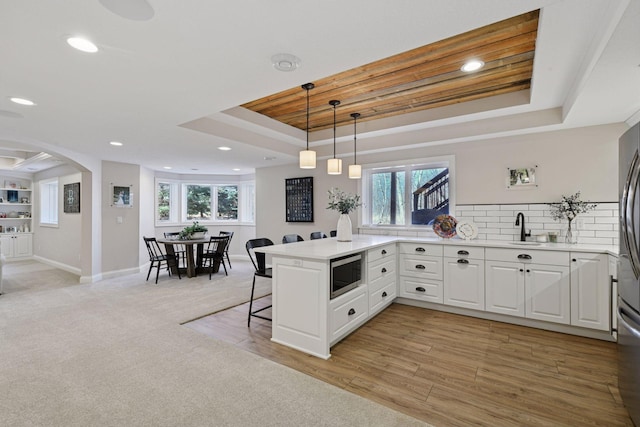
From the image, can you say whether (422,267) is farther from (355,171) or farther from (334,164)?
(334,164)

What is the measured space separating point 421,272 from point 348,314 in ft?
4.62

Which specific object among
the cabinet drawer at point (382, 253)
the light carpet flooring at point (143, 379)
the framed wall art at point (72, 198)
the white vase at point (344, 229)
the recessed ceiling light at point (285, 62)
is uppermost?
the recessed ceiling light at point (285, 62)

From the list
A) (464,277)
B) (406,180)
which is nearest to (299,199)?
(406,180)

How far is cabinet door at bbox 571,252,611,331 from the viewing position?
9.41 ft

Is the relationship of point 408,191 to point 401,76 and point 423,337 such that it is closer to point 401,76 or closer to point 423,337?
point 401,76

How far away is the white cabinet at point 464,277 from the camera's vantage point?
3.45 meters

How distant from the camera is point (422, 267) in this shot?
3805 mm

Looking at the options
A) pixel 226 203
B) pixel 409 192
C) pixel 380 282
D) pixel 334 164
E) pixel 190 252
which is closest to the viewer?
pixel 380 282

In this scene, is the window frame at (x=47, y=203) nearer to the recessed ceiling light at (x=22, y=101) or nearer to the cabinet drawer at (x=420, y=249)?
the recessed ceiling light at (x=22, y=101)

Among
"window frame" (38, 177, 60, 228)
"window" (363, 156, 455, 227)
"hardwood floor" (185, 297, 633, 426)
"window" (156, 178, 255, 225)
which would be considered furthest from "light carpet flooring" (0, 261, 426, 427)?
"window frame" (38, 177, 60, 228)

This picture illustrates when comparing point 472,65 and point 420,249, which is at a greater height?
point 472,65

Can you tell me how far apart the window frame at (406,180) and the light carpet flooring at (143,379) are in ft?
8.61

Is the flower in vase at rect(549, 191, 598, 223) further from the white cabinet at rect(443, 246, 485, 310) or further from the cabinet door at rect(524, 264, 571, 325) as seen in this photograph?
the white cabinet at rect(443, 246, 485, 310)

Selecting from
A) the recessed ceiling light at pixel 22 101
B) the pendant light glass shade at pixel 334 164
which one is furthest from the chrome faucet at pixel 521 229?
the recessed ceiling light at pixel 22 101
